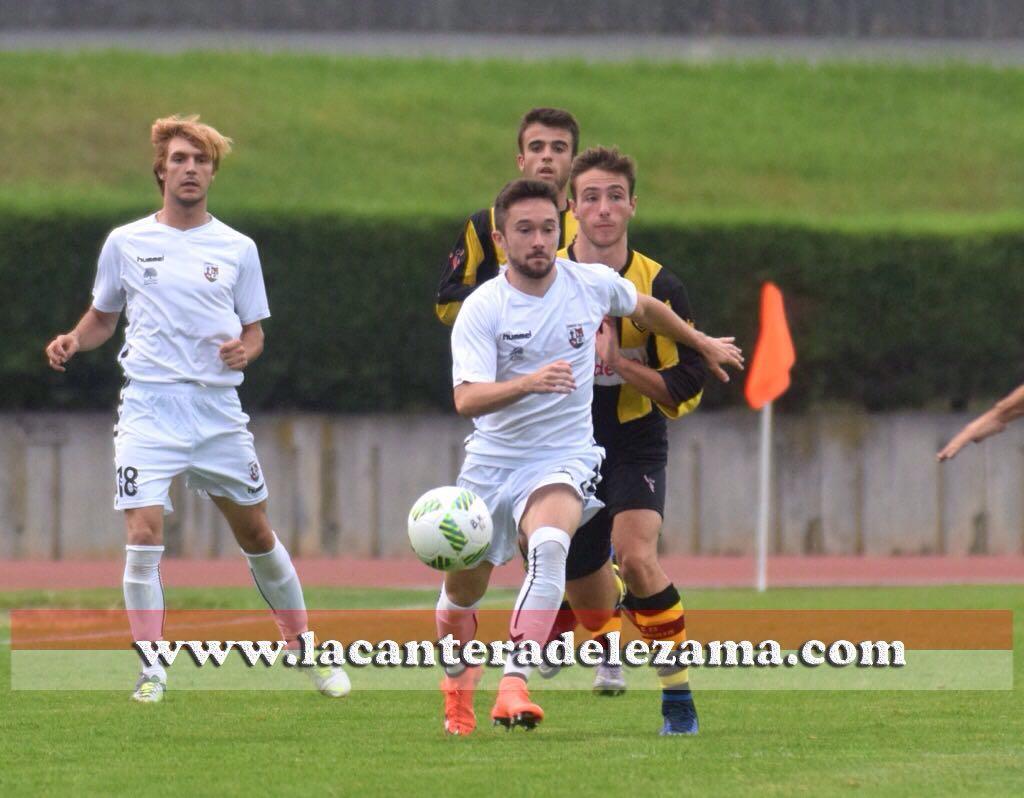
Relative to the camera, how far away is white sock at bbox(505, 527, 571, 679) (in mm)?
6801

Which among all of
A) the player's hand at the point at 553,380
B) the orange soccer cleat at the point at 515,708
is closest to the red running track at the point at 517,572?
the orange soccer cleat at the point at 515,708

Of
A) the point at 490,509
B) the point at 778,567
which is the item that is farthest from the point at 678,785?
the point at 778,567

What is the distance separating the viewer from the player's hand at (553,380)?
6.66 m

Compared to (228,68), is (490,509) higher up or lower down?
lower down

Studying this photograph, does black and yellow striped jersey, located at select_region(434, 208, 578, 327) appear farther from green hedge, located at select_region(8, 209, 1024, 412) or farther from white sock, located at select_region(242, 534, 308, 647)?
green hedge, located at select_region(8, 209, 1024, 412)

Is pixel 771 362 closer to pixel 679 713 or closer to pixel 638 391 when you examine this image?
pixel 638 391

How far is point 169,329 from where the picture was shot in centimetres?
823

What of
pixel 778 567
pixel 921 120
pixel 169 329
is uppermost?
pixel 921 120

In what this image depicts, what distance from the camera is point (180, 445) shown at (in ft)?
26.7

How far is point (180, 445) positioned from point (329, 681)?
1.22m

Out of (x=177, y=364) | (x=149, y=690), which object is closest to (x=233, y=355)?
(x=177, y=364)

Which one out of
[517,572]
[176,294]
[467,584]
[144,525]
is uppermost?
[176,294]

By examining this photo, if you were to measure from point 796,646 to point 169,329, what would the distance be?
14.2 feet

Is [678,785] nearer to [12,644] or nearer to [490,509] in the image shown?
[490,509]
